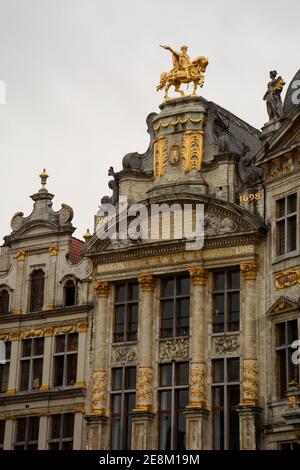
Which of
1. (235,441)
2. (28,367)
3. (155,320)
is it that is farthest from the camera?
(28,367)

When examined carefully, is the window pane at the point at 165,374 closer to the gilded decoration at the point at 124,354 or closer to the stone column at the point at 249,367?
the gilded decoration at the point at 124,354

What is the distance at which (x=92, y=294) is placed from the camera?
39.6 m

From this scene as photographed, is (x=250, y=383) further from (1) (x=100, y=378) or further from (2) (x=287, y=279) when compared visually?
(1) (x=100, y=378)

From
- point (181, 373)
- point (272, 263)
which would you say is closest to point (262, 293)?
point (272, 263)

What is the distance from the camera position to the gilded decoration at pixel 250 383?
35.0 metres

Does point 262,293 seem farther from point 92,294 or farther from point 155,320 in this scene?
point 92,294

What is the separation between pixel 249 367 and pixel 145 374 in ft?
11.9

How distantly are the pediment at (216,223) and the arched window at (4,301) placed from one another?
478 cm

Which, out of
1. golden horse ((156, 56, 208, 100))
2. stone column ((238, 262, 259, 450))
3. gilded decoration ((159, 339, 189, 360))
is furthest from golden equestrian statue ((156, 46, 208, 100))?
gilded decoration ((159, 339, 189, 360))

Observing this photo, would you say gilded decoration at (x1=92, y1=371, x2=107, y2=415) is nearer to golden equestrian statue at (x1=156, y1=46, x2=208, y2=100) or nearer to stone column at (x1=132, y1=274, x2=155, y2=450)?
stone column at (x1=132, y1=274, x2=155, y2=450)

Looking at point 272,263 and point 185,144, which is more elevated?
point 185,144

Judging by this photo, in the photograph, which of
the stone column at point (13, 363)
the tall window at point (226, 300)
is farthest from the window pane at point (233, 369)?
the stone column at point (13, 363)

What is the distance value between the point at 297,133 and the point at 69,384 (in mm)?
11435

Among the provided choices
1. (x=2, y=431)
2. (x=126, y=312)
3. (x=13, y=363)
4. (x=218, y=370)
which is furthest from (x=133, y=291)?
(x=2, y=431)
